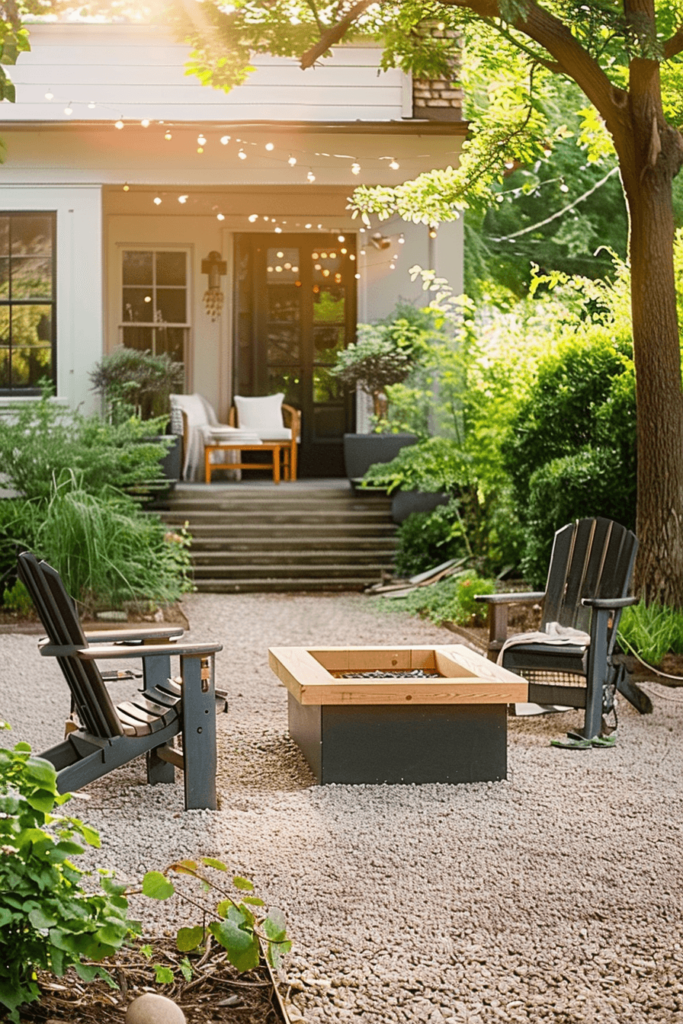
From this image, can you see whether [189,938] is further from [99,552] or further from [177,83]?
[177,83]

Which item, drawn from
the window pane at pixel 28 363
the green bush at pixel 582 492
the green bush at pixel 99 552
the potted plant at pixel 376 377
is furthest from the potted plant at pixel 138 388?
the green bush at pixel 582 492

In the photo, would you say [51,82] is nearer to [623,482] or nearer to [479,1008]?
[623,482]

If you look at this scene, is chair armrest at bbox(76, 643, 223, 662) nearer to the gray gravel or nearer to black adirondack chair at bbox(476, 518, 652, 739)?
the gray gravel

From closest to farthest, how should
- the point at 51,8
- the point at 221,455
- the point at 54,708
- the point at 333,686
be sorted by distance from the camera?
the point at 333,686 < the point at 54,708 < the point at 51,8 < the point at 221,455

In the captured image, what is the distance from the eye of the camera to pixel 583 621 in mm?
6207

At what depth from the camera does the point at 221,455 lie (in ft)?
43.3

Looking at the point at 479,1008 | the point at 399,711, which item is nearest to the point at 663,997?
the point at 479,1008

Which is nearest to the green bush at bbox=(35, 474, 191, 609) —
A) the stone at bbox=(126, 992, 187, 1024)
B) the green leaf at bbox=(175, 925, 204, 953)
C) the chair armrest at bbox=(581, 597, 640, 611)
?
the chair armrest at bbox=(581, 597, 640, 611)

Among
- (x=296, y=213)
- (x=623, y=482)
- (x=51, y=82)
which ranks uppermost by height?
(x=51, y=82)

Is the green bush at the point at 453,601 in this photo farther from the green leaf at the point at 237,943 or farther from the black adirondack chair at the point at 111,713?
the green leaf at the point at 237,943

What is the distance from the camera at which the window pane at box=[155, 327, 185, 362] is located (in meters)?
13.8

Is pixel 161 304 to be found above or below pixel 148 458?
above

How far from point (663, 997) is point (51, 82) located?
11.1 metres

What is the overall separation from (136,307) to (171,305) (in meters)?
0.39
